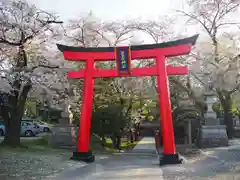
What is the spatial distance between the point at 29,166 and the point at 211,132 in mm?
11073

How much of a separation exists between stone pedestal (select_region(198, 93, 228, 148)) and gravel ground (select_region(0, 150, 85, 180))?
8.19 metres

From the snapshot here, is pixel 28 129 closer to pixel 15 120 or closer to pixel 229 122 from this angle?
pixel 15 120

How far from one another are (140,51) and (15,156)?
22.4ft

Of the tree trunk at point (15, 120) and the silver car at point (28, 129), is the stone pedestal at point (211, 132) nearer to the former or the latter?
the tree trunk at point (15, 120)

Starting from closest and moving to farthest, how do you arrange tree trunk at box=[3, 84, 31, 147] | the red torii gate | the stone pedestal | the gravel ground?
the gravel ground → the red torii gate → tree trunk at box=[3, 84, 31, 147] → the stone pedestal

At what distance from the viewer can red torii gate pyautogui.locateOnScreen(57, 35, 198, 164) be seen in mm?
12117

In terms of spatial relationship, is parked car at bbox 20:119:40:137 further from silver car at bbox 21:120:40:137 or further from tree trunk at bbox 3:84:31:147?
tree trunk at bbox 3:84:31:147

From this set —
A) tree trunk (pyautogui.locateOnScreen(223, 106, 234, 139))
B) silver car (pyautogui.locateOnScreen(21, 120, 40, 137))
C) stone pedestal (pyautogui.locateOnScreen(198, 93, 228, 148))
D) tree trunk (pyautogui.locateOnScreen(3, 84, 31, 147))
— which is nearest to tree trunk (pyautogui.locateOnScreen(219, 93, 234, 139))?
tree trunk (pyautogui.locateOnScreen(223, 106, 234, 139))

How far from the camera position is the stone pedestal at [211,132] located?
16.8 meters

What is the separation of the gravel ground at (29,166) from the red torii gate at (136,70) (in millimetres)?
1711

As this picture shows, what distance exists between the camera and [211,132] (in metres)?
17.2

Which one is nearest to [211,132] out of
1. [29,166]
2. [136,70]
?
[136,70]

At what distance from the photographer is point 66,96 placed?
1841 cm

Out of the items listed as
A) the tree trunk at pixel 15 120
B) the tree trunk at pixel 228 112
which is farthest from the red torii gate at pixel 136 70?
the tree trunk at pixel 228 112
